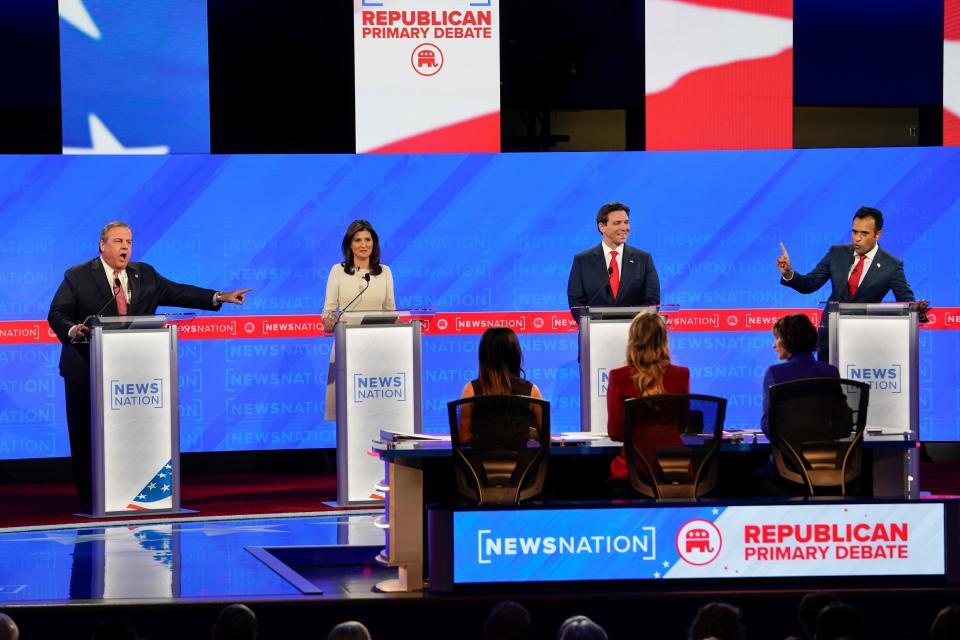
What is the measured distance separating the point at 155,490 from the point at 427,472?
8.38 ft

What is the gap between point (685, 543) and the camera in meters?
4.95

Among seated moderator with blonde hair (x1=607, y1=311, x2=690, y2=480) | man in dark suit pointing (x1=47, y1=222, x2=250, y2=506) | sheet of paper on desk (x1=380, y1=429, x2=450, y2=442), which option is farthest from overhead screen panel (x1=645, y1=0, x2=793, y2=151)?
sheet of paper on desk (x1=380, y1=429, x2=450, y2=442)

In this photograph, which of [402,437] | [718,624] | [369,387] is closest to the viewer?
[718,624]

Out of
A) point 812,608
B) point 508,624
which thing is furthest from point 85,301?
point 812,608

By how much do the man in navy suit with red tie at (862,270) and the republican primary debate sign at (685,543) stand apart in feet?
9.48

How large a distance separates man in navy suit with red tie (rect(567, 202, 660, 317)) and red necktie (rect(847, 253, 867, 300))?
109cm

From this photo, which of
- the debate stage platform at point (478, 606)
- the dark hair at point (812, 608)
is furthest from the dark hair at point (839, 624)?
the debate stage platform at point (478, 606)

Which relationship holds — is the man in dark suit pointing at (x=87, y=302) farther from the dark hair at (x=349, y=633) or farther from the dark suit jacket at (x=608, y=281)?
the dark hair at (x=349, y=633)

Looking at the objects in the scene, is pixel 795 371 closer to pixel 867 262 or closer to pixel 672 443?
pixel 672 443

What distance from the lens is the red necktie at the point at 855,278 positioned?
7.96 metres

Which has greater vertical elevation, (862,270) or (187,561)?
(862,270)

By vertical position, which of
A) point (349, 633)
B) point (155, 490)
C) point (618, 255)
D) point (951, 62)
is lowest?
point (155, 490)

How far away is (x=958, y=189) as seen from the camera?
9.45 m

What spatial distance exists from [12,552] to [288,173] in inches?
140
